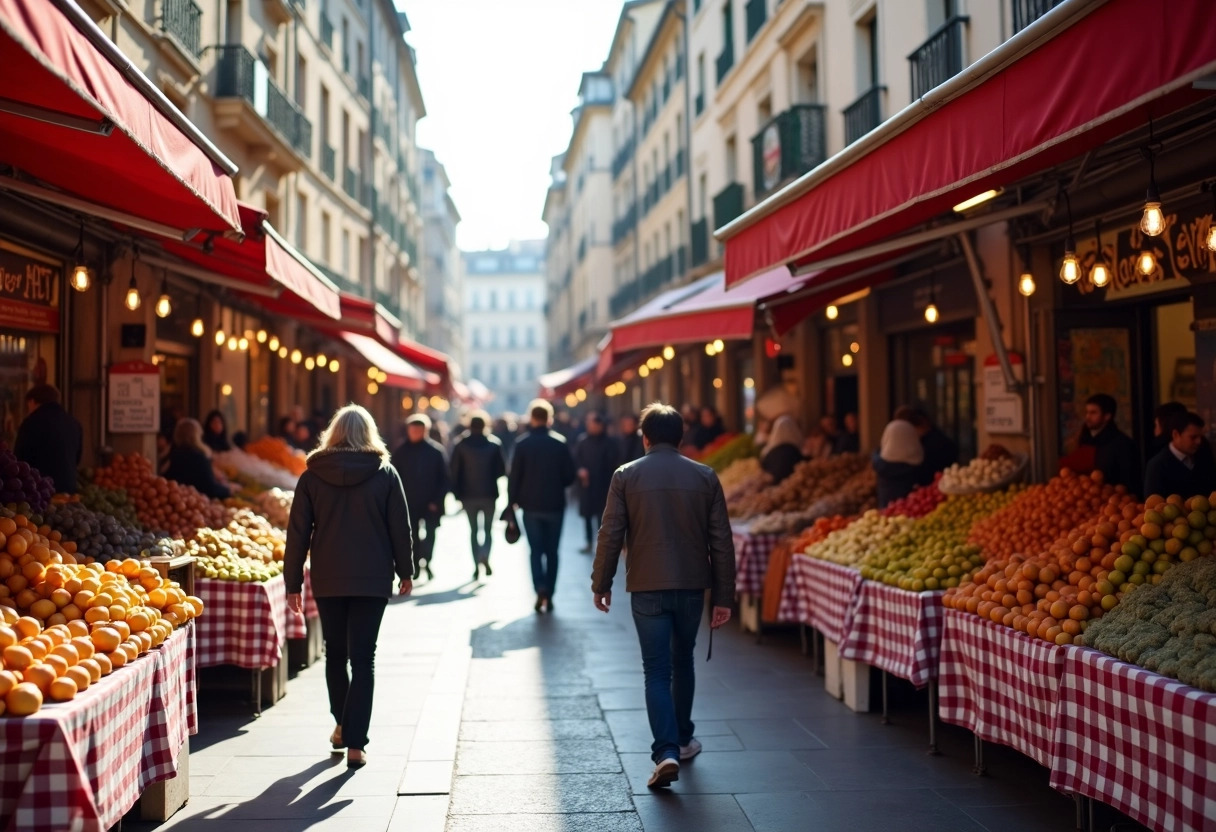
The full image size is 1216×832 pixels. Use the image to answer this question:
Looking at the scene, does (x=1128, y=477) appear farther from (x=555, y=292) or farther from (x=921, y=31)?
(x=555, y=292)

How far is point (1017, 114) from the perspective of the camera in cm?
519

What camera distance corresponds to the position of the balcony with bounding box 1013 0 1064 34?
988 cm

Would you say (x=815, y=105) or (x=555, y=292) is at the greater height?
(x=555, y=292)

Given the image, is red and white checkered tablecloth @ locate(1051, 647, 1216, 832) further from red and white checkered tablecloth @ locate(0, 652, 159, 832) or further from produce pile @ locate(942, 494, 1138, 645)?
red and white checkered tablecloth @ locate(0, 652, 159, 832)

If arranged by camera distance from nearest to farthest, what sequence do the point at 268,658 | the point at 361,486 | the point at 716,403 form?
the point at 361,486 < the point at 268,658 < the point at 716,403

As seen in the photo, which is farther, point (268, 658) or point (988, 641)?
point (268, 658)

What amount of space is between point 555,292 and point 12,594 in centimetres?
7332

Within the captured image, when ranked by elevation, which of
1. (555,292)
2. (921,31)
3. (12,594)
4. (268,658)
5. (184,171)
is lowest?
(268,658)

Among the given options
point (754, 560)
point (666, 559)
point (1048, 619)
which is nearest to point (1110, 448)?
point (754, 560)

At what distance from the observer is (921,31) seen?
13297mm

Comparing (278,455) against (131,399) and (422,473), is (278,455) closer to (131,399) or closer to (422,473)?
(422,473)

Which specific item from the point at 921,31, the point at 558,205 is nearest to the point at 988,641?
the point at 921,31

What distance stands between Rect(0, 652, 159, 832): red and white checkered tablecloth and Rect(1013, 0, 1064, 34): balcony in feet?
29.2

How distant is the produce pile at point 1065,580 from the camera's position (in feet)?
18.3
